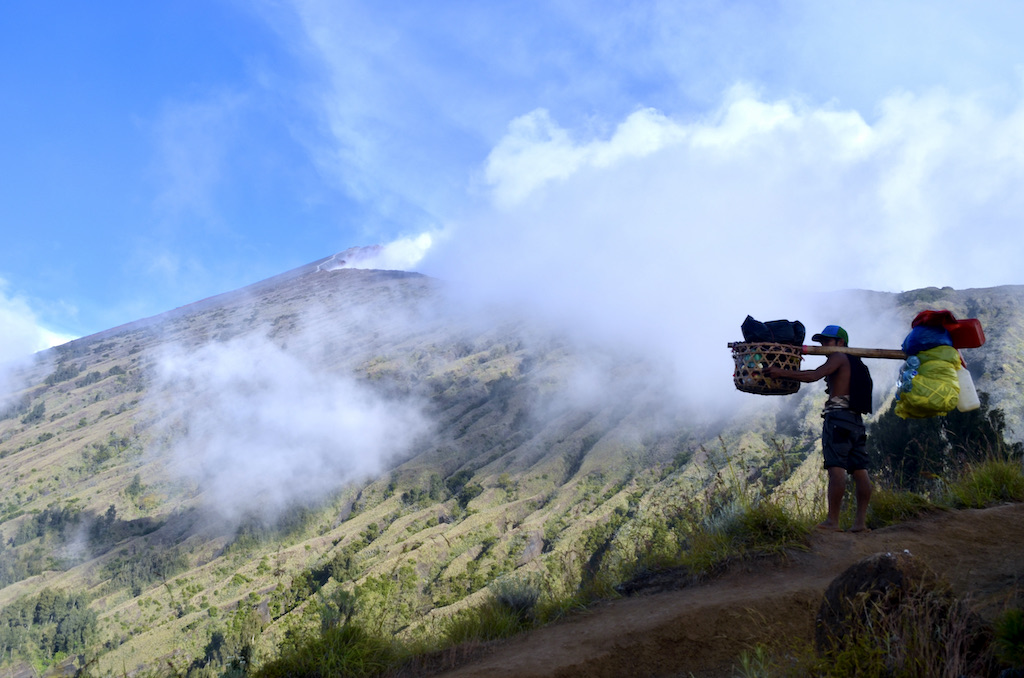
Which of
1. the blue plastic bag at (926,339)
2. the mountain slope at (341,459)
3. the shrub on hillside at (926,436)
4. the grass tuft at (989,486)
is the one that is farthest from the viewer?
the mountain slope at (341,459)

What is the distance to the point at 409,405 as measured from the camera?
65.2m

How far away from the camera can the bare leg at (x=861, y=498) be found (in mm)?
4918

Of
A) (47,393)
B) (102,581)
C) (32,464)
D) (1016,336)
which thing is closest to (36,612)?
(102,581)

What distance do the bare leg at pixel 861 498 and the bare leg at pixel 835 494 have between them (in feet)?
0.36

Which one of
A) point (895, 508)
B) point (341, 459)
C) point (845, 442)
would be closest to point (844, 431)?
point (845, 442)

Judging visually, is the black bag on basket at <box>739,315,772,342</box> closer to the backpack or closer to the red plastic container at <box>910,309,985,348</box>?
the backpack

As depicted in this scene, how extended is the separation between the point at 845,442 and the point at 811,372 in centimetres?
74

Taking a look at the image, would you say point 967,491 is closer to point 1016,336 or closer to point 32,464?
point 1016,336

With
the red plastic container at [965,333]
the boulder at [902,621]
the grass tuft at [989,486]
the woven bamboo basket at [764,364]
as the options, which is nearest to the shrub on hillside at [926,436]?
the grass tuft at [989,486]

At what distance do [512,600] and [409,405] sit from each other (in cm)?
6111

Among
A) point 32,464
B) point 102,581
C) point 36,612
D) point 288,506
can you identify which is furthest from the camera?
point 32,464

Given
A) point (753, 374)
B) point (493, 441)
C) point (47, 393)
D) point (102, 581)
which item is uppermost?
point (47, 393)

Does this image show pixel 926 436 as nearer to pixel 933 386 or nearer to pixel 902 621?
pixel 933 386

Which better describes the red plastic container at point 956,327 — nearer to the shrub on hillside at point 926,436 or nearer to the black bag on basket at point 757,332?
the black bag on basket at point 757,332
